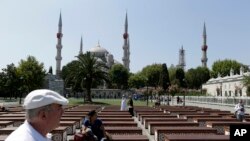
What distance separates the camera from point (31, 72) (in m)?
57.4

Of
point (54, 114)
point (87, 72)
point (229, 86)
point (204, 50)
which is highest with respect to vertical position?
point (204, 50)

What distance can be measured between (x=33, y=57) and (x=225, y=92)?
46255 mm

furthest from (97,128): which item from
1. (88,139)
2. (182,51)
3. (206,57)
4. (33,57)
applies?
(182,51)

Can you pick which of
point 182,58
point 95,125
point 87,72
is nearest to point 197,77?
point 182,58

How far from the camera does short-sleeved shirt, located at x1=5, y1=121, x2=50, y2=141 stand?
7.93 feet

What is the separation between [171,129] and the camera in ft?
44.7

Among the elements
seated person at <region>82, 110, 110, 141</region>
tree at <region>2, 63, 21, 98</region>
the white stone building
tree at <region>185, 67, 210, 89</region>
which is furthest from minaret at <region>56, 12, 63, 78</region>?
seated person at <region>82, 110, 110, 141</region>

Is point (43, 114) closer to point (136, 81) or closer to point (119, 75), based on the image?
point (119, 75)

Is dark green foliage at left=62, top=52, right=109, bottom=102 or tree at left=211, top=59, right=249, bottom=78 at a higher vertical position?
tree at left=211, top=59, right=249, bottom=78

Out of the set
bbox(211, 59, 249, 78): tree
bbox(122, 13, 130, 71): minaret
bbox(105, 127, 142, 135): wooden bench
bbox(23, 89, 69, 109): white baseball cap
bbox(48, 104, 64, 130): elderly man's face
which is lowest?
bbox(105, 127, 142, 135): wooden bench

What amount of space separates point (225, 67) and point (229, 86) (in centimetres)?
3401

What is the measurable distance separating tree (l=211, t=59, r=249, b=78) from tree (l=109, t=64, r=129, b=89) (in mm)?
27824

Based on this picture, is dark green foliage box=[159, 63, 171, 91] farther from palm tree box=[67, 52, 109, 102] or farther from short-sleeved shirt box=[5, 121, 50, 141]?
short-sleeved shirt box=[5, 121, 50, 141]

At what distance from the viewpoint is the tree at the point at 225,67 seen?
4535 inches
